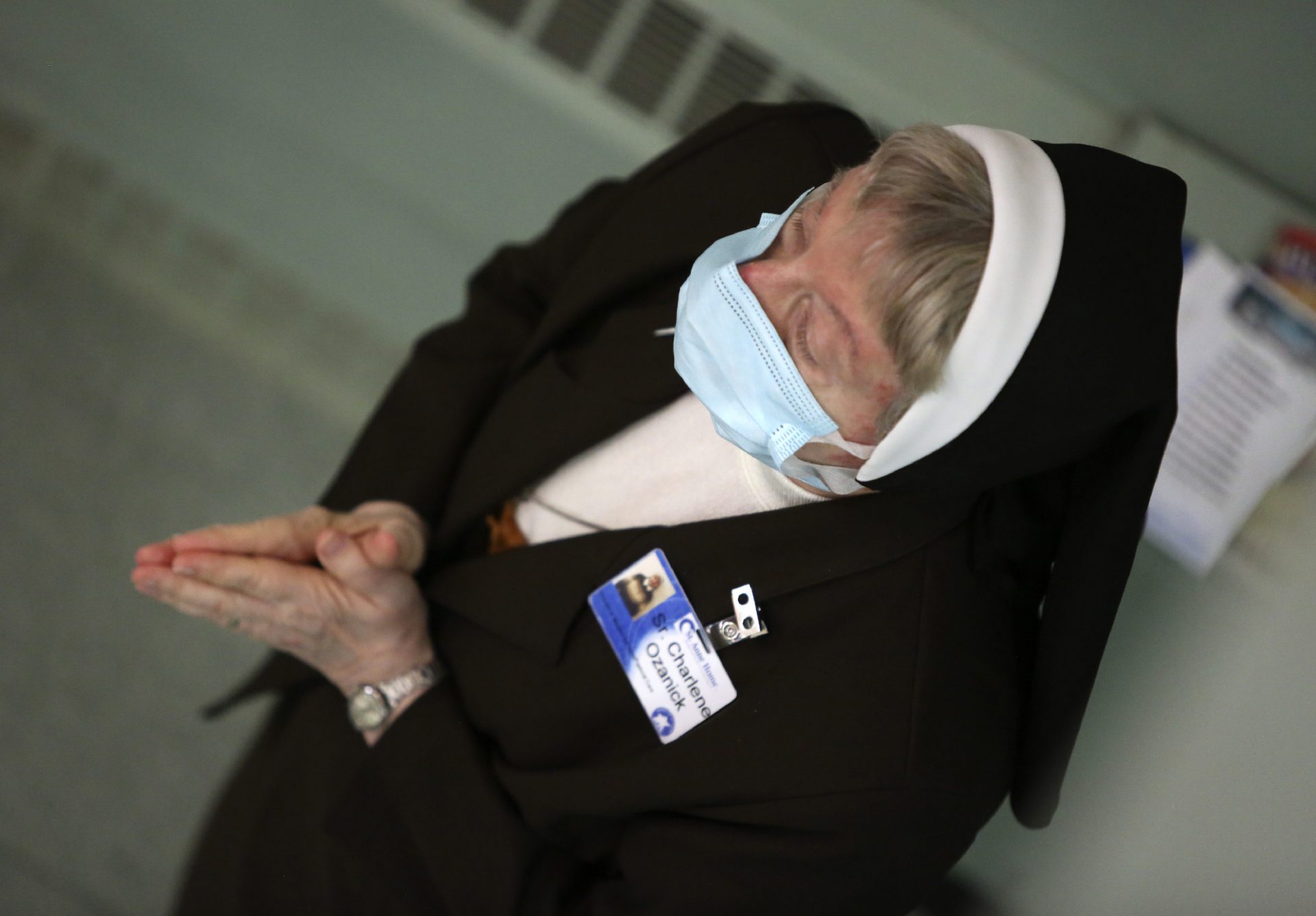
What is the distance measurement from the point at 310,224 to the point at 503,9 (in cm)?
90

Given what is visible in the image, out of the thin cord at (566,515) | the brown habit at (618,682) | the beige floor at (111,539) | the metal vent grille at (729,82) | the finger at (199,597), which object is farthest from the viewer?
the beige floor at (111,539)

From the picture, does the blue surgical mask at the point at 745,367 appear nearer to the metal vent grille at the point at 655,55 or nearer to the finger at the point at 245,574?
the finger at the point at 245,574

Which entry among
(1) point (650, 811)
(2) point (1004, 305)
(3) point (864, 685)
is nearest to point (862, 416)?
(2) point (1004, 305)

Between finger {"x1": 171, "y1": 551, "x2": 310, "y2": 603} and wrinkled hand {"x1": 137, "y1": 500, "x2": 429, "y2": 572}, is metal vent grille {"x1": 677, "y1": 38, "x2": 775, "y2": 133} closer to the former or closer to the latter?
wrinkled hand {"x1": 137, "y1": 500, "x2": 429, "y2": 572}

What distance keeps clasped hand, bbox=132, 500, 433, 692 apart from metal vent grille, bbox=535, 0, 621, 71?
1020 mm

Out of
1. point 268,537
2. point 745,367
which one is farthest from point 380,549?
point 745,367

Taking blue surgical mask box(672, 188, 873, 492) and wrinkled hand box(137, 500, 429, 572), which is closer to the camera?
blue surgical mask box(672, 188, 873, 492)

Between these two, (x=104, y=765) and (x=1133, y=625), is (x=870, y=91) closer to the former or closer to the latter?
(x=1133, y=625)

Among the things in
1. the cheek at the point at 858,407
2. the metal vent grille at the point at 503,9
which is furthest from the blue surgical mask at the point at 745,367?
the metal vent grille at the point at 503,9

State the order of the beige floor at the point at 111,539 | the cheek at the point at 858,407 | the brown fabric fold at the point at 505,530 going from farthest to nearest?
the beige floor at the point at 111,539 → the brown fabric fold at the point at 505,530 → the cheek at the point at 858,407

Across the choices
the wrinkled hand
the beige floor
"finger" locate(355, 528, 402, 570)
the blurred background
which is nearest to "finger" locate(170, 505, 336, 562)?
the wrinkled hand

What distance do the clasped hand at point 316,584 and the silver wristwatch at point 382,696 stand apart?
0.01m

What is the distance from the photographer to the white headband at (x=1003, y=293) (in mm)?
925

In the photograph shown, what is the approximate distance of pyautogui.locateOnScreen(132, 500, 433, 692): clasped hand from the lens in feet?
4.32
